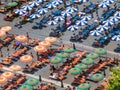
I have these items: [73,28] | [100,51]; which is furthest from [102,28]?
[100,51]

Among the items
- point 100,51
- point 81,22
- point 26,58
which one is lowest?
point 26,58

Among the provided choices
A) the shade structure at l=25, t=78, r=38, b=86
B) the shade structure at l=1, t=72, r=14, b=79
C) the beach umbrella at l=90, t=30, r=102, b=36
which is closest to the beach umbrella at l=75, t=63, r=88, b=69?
the shade structure at l=25, t=78, r=38, b=86

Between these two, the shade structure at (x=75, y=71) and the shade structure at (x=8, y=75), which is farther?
the shade structure at (x=8, y=75)

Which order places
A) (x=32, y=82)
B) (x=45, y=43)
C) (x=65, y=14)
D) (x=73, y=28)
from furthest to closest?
(x=65, y=14), (x=73, y=28), (x=45, y=43), (x=32, y=82)

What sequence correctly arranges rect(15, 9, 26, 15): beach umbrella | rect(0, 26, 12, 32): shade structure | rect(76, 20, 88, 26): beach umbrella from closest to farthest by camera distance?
rect(76, 20, 88, 26): beach umbrella → rect(0, 26, 12, 32): shade structure → rect(15, 9, 26, 15): beach umbrella

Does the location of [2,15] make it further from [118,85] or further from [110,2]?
[118,85]

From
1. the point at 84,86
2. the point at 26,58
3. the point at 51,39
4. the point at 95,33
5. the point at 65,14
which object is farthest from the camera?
the point at 65,14

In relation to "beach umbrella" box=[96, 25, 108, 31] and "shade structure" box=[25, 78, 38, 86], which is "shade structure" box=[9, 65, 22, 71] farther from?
"beach umbrella" box=[96, 25, 108, 31]

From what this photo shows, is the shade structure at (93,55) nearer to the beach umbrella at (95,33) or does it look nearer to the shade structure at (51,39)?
the beach umbrella at (95,33)

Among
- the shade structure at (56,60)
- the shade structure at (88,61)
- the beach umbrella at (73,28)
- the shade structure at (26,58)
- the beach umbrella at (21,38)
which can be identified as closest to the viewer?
the shade structure at (88,61)

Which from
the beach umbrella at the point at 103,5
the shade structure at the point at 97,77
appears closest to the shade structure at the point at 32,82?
the shade structure at the point at 97,77

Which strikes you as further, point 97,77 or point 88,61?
point 88,61

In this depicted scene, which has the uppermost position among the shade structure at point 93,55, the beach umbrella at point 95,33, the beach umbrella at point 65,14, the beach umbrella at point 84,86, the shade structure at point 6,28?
the beach umbrella at point 65,14

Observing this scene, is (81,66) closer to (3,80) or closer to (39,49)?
(39,49)
